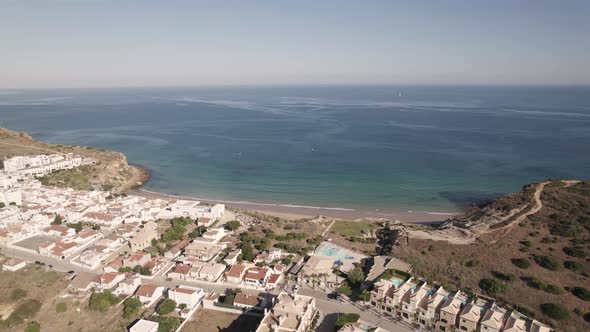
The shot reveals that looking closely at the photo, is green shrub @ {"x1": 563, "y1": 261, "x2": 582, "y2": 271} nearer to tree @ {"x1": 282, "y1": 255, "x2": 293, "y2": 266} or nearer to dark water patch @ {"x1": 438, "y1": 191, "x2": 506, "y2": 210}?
dark water patch @ {"x1": 438, "y1": 191, "x2": 506, "y2": 210}

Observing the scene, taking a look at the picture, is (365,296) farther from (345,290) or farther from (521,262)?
(521,262)

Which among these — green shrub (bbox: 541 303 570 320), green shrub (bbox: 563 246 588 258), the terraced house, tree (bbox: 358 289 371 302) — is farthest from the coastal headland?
green shrub (bbox: 541 303 570 320)

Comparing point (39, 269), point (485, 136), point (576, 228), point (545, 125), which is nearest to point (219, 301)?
point (39, 269)

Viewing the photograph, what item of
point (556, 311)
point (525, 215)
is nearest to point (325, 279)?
point (556, 311)

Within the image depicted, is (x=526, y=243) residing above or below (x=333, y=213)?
above

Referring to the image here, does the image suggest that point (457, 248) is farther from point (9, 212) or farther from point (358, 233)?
point (9, 212)

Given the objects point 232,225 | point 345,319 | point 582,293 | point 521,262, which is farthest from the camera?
point 232,225
